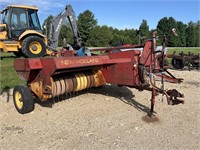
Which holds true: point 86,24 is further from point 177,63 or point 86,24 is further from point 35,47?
point 177,63

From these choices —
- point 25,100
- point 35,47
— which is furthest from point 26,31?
point 25,100

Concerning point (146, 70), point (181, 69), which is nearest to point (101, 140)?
point (146, 70)

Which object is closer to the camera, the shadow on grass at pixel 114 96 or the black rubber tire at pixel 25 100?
the black rubber tire at pixel 25 100

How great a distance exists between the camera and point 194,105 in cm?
A: 486

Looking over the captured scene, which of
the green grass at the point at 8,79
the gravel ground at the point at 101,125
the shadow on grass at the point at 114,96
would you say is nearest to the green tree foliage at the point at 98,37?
the green grass at the point at 8,79

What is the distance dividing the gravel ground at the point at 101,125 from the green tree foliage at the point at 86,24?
43.1 meters

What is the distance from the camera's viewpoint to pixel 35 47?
12.0 metres

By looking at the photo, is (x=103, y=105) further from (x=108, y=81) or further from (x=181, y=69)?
(x=181, y=69)

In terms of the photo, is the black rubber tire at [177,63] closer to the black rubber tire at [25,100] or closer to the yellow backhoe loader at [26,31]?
the yellow backhoe loader at [26,31]

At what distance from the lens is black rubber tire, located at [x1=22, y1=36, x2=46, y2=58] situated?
37.9 ft

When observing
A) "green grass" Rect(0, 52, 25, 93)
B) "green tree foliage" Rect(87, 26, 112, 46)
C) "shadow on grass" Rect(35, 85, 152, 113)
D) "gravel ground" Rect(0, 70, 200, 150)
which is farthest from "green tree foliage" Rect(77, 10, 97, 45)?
"gravel ground" Rect(0, 70, 200, 150)

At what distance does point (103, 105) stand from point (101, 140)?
1.47 m

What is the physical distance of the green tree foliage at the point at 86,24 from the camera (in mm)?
47812

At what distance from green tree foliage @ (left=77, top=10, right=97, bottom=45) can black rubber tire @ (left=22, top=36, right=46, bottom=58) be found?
35.7 meters
